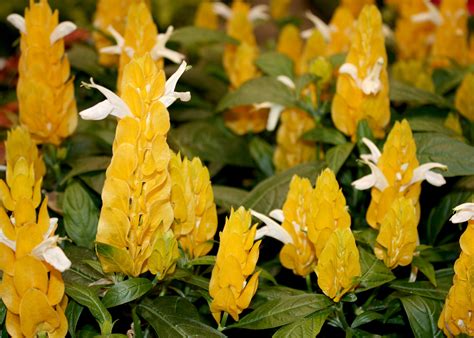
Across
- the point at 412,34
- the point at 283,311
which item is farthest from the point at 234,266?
the point at 412,34

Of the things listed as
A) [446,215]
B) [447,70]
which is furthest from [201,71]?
[446,215]

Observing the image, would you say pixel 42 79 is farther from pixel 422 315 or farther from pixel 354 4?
pixel 354 4

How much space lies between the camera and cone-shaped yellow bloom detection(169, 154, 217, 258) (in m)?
1.45

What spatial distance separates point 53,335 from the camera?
4.31 ft

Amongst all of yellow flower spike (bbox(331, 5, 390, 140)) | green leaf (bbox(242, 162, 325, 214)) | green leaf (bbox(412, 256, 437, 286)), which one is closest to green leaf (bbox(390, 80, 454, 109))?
yellow flower spike (bbox(331, 5, 390, 140))

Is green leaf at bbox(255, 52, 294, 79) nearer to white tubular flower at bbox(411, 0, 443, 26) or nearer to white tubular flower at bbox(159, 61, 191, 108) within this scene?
white tubular flower at bbox(411, 0, 443, 26)

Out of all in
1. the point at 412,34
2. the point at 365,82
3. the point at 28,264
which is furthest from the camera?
the point at 412,34

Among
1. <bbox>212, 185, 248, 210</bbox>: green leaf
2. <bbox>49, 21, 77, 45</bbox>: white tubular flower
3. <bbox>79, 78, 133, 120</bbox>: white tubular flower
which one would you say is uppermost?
<bbox>79, 78, 133, 120</bbox>: white tubular flower

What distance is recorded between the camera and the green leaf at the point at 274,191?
1771mm

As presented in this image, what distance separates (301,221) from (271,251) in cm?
45

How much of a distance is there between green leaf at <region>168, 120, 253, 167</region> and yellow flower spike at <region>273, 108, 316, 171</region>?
0.38 feet

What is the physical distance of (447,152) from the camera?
1.75m

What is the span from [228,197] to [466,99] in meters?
0.73

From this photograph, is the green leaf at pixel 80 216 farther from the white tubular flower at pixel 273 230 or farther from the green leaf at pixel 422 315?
the green leaf at pixel 422 315
